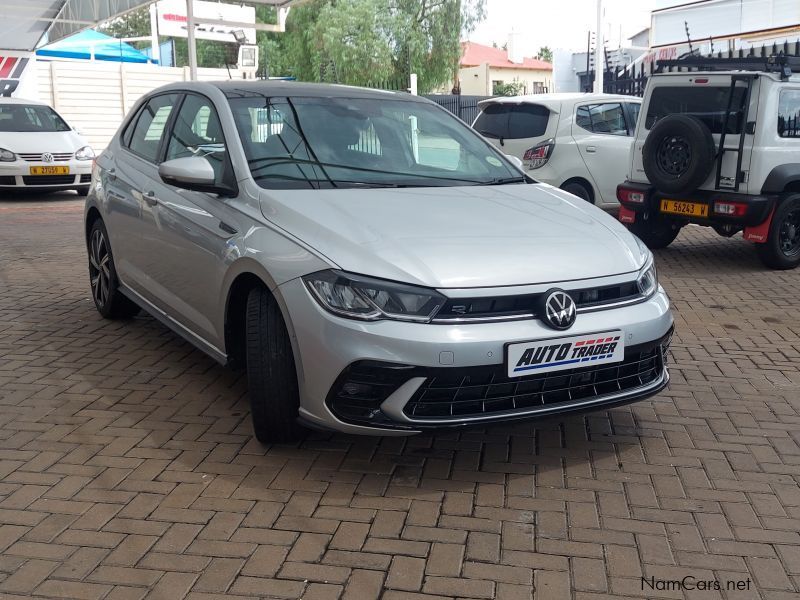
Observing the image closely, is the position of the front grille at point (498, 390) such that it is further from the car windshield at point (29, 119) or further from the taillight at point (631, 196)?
the car windshield at point (29, 119)

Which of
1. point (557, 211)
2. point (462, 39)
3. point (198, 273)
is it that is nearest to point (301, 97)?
point (198, 273)

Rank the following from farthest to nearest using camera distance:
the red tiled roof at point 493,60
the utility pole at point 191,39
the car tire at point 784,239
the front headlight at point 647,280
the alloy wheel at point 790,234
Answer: the red tiled roof at point 493,60
the utility pole at point 191,39
the alloy wheel at point 790,234
the car tire at point 784,239
the front headlight at point 647,280

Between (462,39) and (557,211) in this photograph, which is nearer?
(557,211)

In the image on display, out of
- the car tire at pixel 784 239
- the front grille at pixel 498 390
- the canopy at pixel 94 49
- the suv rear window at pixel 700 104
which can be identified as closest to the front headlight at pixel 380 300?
the front grille at pixel 498 390

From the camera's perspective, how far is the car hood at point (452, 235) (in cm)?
355

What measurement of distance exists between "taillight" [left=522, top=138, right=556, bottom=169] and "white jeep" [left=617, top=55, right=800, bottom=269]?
80.6 inches

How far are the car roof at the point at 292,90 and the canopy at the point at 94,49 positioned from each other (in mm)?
23026

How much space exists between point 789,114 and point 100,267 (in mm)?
6111

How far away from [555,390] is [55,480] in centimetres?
211

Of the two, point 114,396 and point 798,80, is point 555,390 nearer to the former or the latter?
point 114,396

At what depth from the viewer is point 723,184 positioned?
330 inches

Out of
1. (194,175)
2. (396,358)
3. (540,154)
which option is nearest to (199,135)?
(194,175)

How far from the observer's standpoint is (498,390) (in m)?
3.54

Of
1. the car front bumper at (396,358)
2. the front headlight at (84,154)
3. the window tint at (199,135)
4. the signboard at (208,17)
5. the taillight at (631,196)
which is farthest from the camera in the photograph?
the signboard at (208,17)
